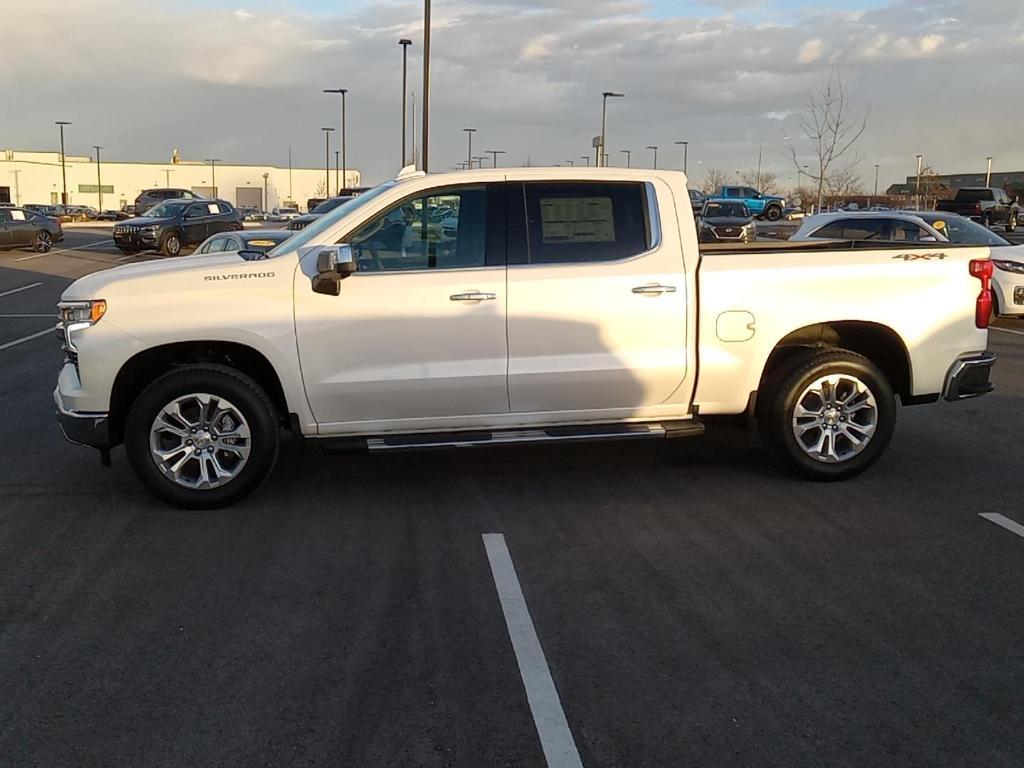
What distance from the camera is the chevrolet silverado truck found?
41.9 metres

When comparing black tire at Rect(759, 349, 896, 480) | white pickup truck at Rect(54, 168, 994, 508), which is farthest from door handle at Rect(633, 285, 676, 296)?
black tire at Rect(759, 349, 896, 480)

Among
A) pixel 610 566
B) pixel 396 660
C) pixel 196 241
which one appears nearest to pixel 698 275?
pixel 610 566

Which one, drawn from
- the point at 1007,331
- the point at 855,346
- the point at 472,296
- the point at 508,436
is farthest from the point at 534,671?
the point at 1007,331

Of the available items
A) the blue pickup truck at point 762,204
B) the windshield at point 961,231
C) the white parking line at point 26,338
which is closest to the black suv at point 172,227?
the white parking line at point 26,338

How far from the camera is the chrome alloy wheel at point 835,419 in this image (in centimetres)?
663

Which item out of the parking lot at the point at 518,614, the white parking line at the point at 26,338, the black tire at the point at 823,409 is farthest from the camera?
the white parking line at the point at 26,338

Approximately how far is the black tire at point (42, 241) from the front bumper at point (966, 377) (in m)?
33.6

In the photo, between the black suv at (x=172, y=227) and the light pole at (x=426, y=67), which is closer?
the light pole at (x=426, y=67)

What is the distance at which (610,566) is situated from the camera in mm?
5203

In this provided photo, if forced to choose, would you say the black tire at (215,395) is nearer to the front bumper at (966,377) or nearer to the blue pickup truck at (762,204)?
the front bumper at (966,377)

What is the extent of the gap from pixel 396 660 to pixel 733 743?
140cm

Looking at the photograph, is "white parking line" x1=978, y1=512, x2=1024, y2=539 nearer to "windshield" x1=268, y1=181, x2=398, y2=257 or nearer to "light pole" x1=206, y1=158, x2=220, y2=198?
"windshield" x1=268, y1=181, x2=398, y2=257

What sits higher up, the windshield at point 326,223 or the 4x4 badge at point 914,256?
the windshield at point 326,223

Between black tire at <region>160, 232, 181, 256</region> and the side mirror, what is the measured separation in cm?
2849
